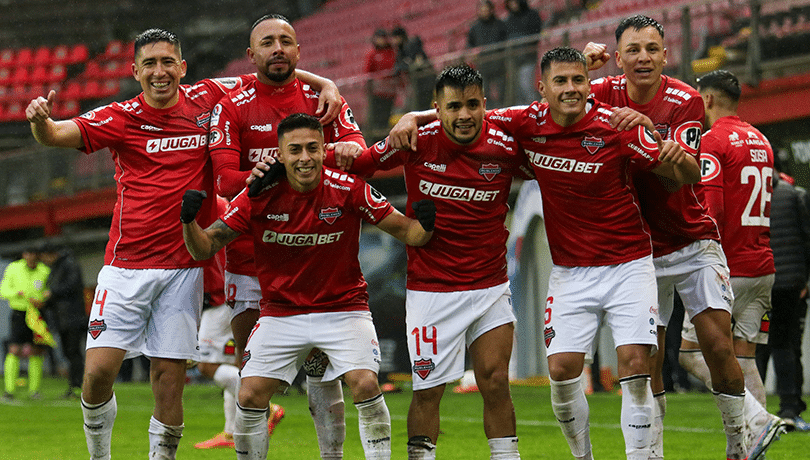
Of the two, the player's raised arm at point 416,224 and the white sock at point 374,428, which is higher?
the player's raised arm at point 416,224

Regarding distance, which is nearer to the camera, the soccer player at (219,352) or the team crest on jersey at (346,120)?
the team crest on jersey at (346,120)

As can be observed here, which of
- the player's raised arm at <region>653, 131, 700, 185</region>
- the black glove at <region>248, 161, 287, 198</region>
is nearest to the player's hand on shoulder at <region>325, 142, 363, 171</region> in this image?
the black glove at <region>248, 161, 287, 198</region>

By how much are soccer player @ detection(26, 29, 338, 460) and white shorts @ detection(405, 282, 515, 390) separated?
1.30 metres

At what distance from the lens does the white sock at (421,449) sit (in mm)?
4828

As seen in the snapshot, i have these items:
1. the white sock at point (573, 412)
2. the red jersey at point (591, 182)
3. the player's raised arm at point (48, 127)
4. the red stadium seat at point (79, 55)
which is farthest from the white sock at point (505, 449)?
the red stadium seat at point (79, 55)

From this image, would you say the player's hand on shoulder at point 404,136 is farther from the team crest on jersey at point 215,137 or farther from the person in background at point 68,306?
the person in background at point 68,306

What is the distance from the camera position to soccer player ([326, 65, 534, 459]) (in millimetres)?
4871

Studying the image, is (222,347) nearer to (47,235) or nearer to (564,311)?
(564,311)

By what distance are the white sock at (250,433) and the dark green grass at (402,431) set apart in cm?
214

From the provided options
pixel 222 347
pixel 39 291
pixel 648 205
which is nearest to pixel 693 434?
pixel 648 205

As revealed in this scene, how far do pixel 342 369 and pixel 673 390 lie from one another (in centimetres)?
788

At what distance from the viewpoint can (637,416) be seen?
4.70 m

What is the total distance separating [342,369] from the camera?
4836 millimetres

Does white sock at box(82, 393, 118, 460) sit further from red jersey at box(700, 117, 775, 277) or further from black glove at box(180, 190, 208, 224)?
red jersey at box(700, 117, 775, 277)
